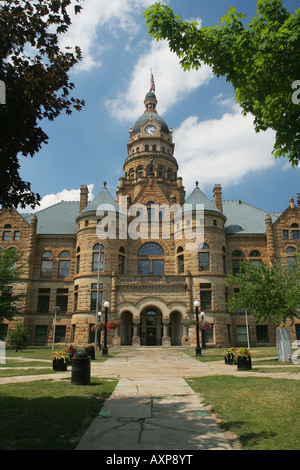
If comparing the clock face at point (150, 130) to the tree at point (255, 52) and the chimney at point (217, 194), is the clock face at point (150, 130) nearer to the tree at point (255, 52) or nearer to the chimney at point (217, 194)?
the chimney at point (217, 194)

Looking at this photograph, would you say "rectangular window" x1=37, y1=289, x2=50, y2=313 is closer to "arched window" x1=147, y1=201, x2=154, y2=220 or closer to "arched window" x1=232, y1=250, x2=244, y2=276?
"arched window" x1=147, y1=201, x2=154, y2=220

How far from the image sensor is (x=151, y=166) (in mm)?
47438

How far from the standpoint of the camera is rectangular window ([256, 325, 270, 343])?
39.4 m

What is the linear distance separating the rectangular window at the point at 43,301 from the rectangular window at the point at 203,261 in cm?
1841

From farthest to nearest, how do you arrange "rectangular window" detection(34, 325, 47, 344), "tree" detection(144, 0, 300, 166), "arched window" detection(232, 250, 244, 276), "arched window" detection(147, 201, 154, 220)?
"arched window" detection(147, 201, 154, 220) < "arched window" detection(232, 250, 244, 276) < "rectangular window" detection(34, 325, 47, 344) < "tree" detection(144, 0, 300, 166)

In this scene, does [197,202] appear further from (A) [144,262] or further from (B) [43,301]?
(B) [43,301]

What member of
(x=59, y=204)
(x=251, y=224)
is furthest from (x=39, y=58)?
(x=59, y=204)

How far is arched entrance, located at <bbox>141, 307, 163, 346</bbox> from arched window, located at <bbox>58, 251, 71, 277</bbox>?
10.8 metres

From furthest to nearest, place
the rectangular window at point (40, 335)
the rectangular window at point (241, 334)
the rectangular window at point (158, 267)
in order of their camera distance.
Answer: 1. the rectangular window at point (158, 267)
2. the rectangular window at point (40, 335)
3. the rectangular window at point (241, 334)

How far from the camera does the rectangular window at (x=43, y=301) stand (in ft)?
135

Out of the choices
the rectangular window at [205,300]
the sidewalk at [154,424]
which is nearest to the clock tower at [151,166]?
the rectangular window at [205,300]

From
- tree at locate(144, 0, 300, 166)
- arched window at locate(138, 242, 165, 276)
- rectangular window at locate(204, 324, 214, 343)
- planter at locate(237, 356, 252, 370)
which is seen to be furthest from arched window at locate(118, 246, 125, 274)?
tree at locate(144, 0, 300, 166)

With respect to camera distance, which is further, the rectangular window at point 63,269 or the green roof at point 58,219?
the green roof at point 58,219

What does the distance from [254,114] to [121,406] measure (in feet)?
26.7
